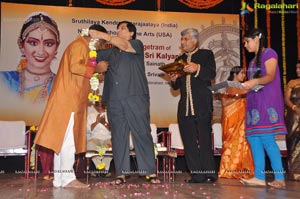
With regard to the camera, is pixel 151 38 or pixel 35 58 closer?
pixel 35 58

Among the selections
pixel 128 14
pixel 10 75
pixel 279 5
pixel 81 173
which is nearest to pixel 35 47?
pixel 10 75

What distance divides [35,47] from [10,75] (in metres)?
0.57

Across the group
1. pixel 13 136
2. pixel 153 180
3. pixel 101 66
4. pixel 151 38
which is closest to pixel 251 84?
pixel 153 180

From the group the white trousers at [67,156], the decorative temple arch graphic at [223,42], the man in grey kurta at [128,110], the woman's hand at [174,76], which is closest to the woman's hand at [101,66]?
the man in grey kurta at [128,110]

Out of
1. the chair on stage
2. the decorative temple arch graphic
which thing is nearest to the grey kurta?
the chair on stage

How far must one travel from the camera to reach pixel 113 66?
14.0 ft

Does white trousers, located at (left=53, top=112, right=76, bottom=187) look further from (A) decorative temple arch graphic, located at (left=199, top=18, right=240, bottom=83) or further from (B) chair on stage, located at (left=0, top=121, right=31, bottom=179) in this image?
(A) decorative temple arch graphic, located at (left=199, top=18, right=240, bottom=83)

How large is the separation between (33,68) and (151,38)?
189 cm

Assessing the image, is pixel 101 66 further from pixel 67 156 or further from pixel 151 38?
pixel 151 38

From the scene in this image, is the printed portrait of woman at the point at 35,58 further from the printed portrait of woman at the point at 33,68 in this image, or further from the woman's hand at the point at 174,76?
the woman's hand at the point at 174,76

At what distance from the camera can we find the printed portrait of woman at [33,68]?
21.4 feet

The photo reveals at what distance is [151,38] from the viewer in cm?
695

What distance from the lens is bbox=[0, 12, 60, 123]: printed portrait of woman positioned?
21.4 ft

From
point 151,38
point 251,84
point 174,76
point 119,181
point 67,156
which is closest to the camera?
point 67,156
